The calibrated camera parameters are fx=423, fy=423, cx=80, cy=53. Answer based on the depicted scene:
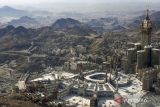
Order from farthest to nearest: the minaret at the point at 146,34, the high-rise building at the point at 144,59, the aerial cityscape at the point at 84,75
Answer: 1. the minaret at the point at 146,34
2. the high-rise building at the point at 144,59
3. the aerial cityscape at the point at 84,75

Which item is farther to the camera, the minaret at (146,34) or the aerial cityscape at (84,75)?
the minaret at (146,34)

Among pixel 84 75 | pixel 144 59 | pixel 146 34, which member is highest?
pixel 146 34

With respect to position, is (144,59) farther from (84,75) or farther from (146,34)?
(84,75)

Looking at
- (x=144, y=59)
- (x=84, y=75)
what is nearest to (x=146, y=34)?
(x=144, y=59)

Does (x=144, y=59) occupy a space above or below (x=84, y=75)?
above

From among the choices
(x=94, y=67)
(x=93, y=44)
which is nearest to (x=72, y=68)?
(x=94, y=67)

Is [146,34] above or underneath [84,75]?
above

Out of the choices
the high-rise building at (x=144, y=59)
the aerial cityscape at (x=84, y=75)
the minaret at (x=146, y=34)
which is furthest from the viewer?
the minaret at (x=146, y=34)

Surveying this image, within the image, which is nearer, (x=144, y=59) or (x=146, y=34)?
(x=144, y=59)

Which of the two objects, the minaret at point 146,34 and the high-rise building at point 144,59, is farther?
the minaret at point 146,34

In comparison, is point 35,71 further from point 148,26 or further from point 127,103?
point 127,103

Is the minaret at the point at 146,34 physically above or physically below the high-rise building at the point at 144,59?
above
